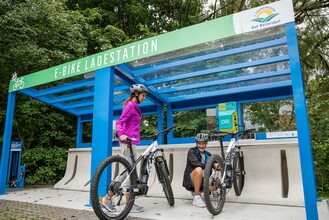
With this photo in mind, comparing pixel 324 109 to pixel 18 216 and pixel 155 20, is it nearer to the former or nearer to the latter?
pixel 18 216

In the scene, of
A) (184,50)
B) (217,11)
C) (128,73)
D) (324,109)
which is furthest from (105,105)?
(217,11)

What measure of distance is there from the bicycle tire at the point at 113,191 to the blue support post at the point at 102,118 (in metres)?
0.81

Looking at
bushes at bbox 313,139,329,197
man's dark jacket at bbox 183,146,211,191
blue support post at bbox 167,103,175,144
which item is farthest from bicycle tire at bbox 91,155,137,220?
bushes at bbox 313,139,329,197

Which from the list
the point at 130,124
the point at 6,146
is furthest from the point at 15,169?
the point at 130,124

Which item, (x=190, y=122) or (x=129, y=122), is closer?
(x=129, y=122)

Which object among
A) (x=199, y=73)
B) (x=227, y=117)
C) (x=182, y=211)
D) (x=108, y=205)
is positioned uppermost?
(x=199, y=73)

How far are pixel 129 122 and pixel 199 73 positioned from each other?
2064 millimetres

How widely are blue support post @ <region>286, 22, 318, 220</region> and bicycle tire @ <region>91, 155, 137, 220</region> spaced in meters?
1.97

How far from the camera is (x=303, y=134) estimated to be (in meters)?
2.94

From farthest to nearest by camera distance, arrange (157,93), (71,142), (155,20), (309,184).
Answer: (155,20) < (71,142) < (157,93) < (309,184)

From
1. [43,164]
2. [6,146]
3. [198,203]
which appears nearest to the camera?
[198,203]

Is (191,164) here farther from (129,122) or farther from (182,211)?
(129,122)

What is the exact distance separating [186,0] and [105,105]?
30.0 ft

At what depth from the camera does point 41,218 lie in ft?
10.9
